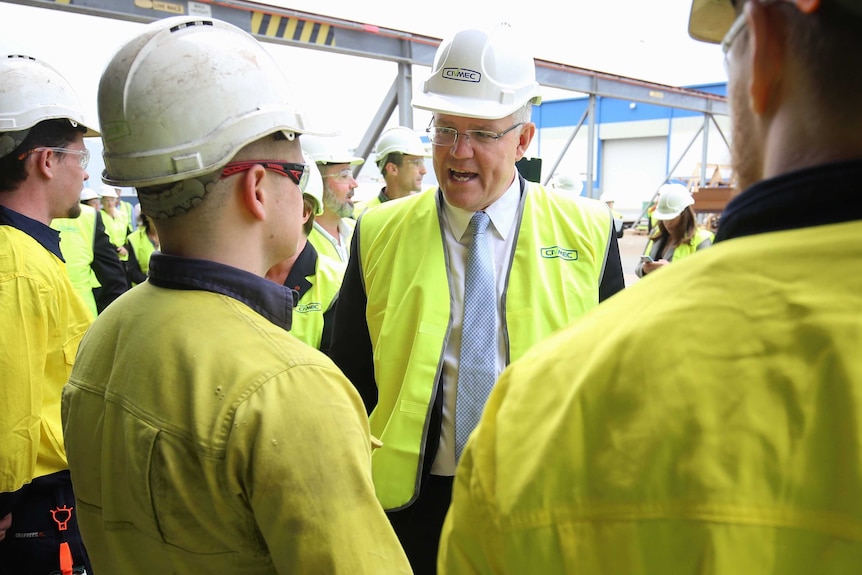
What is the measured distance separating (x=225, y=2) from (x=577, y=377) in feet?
16.6

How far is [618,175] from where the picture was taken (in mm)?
28172

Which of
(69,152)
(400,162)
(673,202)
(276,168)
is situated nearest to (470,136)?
(276,168)

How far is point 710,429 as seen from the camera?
599 millimetres

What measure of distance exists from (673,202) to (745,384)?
260 inches

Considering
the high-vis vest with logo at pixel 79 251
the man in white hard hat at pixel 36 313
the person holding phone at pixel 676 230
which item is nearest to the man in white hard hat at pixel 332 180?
the man in white hard hat at pixel 36 313

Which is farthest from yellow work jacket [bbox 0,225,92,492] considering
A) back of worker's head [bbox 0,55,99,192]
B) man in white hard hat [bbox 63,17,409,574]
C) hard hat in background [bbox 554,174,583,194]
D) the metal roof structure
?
hard hat in background [bbox 554,174,583,194]

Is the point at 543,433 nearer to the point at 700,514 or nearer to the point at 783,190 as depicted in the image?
the point at 700,514

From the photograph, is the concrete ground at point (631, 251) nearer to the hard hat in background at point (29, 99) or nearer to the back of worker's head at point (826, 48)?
the hard hat in background at point (29, 99)

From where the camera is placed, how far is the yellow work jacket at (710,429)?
22.6 inches

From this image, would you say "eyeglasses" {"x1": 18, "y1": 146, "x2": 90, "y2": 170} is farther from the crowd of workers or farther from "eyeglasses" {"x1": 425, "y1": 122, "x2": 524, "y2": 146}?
"eyeglasses" {"x1": 425, "y1": 122, "x2": 524, "y2": 146}

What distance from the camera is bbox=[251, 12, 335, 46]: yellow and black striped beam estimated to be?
510cm

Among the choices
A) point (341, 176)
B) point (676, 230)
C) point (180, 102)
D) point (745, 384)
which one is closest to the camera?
point (745, 384)

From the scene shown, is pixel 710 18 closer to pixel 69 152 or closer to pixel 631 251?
pixel 69 152

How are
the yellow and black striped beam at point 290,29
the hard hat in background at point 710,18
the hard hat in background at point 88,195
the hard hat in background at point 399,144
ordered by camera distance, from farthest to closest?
1. the hard hat in background at point 88,195
2. the hard hat in background at point 399,144
3. the yellow and black striped beam at point 290,29
4. the hard hat in background at point 710,18
